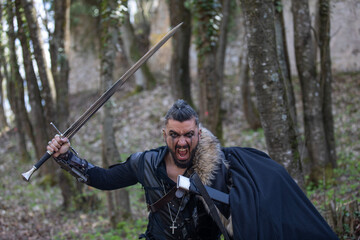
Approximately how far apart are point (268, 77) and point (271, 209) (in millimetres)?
2303

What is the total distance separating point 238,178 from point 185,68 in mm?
9811

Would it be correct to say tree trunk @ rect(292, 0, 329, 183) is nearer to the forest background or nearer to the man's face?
the forest background

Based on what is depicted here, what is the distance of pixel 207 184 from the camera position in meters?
3.51

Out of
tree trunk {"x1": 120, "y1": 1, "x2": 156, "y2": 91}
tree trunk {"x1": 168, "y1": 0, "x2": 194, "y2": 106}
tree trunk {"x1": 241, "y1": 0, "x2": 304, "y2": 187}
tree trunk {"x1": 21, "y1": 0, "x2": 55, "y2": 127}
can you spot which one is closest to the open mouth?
tree trunk {"x1": 241, "y1": 0, "x2": 304, "y2": 187}

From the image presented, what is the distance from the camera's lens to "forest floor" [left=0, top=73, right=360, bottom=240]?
7.11m

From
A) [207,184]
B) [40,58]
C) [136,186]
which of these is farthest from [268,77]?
[136,186]

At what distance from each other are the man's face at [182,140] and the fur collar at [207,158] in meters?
0.08

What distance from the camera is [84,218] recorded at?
944 cm

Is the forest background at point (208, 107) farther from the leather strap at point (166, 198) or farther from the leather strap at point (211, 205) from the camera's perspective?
the leather strap at point (211, 205)

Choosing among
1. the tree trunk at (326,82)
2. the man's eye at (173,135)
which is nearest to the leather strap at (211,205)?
the man's eye at (173,135)

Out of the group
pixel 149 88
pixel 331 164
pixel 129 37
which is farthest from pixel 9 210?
pixel 129 37

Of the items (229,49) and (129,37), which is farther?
(229,49)

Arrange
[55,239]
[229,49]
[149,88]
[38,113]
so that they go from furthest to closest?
1. [229,49]
2. [149,88]
3. [38,113]
4. [55,239]

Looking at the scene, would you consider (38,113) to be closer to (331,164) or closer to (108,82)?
(108,82)
